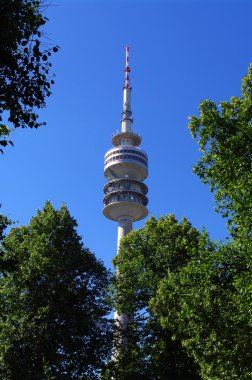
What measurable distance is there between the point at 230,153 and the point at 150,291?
588 inches

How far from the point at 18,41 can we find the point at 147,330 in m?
23.7

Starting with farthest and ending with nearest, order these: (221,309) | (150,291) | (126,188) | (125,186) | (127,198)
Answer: (125,186)
(126,188)
(127,198)
(150,291)
(221,309)

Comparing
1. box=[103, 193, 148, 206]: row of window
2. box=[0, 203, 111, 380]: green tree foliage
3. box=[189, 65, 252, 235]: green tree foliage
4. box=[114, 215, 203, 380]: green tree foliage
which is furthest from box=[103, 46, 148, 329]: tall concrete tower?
box=[189, 65, 252, 235]: green tree foliage

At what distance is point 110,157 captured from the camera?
87.9 metres

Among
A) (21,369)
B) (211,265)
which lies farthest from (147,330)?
(211,265)

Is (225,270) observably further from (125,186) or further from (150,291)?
(125,186)

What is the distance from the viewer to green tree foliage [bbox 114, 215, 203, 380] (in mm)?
28547

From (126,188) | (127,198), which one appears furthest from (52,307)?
(126,188)

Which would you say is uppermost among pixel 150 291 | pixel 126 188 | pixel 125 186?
pixel 125 186

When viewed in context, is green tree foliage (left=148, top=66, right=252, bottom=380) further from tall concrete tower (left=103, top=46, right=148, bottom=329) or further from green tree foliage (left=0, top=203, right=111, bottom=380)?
tall concrete tower (left=103, top=46, right=148, bottom=329)

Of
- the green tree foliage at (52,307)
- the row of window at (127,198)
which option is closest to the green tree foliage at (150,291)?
the green tree foliage at (52,307)

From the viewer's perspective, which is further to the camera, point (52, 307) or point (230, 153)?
point (52, 307)

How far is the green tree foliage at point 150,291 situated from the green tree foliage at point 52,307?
162 centimetres

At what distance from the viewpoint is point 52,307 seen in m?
28.2
